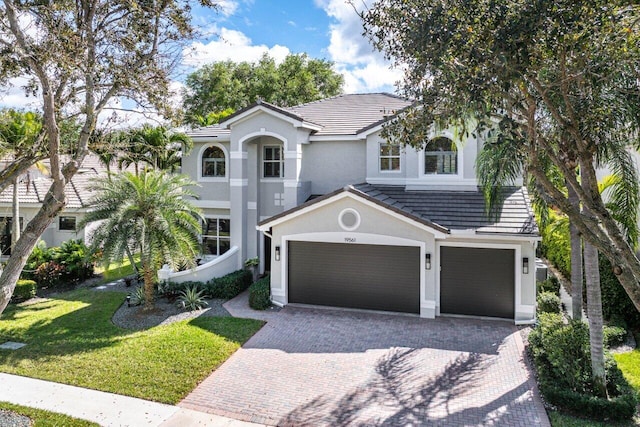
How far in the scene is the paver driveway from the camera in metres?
9.55

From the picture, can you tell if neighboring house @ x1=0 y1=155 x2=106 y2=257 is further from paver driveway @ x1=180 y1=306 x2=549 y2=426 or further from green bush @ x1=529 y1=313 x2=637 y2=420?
green bush @ x1=529 y1=313 x2=637 y2=420

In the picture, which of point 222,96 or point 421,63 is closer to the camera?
point 421,63

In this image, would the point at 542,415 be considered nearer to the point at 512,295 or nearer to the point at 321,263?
the point at 512,295

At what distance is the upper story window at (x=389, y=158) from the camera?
19.9 m

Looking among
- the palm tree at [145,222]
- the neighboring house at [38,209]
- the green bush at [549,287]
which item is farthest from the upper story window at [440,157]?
the neighboring house at [38,209]

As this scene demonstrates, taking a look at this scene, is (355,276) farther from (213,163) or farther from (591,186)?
(213,163)

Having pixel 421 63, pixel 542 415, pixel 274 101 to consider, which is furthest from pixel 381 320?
pixel 274 101

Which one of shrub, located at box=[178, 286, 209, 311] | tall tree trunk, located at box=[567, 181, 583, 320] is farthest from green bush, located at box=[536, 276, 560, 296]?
shrub, located at box=[178, 286, 209, 311]

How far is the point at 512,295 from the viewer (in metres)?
15.6

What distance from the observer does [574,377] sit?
984 centimetres

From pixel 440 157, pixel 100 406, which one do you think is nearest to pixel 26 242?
pixel 100 406

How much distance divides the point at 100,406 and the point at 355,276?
9.80 meters

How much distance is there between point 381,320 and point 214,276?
7.96 meters

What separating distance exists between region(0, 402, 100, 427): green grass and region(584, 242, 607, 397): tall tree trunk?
11145mm
